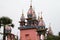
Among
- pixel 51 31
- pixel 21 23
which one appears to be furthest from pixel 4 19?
pixel 51 31

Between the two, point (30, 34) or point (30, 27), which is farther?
point (30, 34)

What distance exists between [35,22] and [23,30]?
2396mm

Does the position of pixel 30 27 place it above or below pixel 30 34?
above

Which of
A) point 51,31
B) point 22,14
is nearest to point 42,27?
point 22,14

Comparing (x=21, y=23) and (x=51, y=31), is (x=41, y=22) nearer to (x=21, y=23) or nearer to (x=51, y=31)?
(x=21, y=23)

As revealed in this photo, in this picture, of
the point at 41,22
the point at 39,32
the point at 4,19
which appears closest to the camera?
the point at 4,19

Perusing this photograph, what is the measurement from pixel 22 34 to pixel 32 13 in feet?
12.6

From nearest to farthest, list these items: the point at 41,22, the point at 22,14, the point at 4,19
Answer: the point at 4,19 < the point at 41,22 < the point at 22,14

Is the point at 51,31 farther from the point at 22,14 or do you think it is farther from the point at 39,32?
the point at 39,32

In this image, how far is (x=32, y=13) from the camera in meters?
39.9

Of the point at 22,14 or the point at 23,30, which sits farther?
the point at 22,14

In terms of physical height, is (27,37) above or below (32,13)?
below

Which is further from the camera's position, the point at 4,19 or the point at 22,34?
Answer: the point at 22,34

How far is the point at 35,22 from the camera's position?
39844 millimetres
